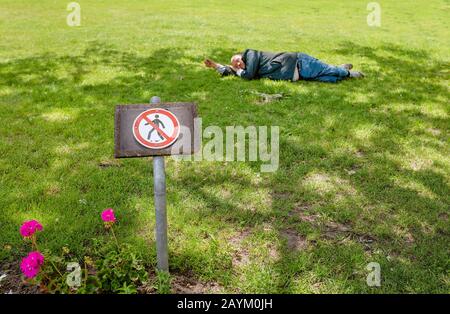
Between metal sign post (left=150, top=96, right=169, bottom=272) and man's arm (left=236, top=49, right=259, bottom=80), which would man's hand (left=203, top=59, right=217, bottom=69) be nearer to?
man's arm (left=236, top=49, right=259, bottom=80)

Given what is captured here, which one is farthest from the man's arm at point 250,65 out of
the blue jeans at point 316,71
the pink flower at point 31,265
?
the pink flower at point 31,265

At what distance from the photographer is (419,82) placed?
9086mm

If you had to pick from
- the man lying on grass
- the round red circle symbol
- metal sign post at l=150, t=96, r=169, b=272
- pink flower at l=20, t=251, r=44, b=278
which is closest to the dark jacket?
the man lying on grass

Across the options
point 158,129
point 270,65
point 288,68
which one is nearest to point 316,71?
point 288,68

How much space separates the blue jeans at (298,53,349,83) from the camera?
29.1 feet

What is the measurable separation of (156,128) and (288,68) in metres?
6.07

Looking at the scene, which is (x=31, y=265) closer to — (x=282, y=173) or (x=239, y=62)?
(x=282, y=173)

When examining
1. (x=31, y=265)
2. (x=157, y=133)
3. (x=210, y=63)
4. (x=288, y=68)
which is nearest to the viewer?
(x=31, y=265)

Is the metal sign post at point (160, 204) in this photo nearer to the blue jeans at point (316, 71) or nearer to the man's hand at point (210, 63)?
the blue jeans at point (316, 71)

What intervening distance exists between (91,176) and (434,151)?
457 centimetres

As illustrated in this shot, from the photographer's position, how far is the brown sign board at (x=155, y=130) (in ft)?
10.5

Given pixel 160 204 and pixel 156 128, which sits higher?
pixel 156 128

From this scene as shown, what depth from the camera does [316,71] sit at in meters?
8.91
